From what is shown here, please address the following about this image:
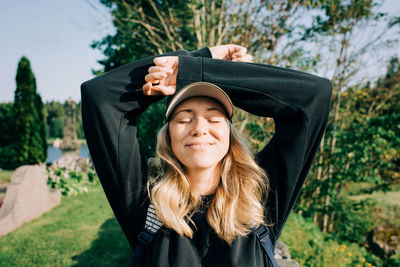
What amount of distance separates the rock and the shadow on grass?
1.55 m

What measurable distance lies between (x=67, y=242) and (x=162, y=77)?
468 centimetres

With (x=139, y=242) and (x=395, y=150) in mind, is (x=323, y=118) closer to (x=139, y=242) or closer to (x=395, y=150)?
(x=139, y=242)

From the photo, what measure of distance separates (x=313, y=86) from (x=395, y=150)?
5773mm

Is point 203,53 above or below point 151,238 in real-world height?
above

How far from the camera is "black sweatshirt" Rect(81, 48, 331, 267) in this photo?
4.06ft

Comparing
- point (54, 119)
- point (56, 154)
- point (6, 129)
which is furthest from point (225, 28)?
point (54, 119)

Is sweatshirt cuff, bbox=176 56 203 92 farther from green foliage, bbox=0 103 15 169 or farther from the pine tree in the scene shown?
green foliage, bbox=0 103 15 169

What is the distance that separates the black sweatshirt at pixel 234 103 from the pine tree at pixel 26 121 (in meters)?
15.0

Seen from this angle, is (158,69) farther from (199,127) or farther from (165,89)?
(199,127)

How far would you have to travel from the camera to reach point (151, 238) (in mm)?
1254

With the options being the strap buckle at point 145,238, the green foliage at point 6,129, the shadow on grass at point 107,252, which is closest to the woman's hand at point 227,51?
the strap buckle at point 145,238

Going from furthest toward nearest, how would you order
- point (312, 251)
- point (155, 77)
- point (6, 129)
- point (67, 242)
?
point (6, 129) < point (67, 242) < point (312, 251) < point (155, 77)

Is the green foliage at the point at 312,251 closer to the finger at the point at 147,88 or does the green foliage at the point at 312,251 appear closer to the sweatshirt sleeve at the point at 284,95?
the sweatshirt sleeve at the point at 284,95

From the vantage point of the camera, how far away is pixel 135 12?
19.8 feet
